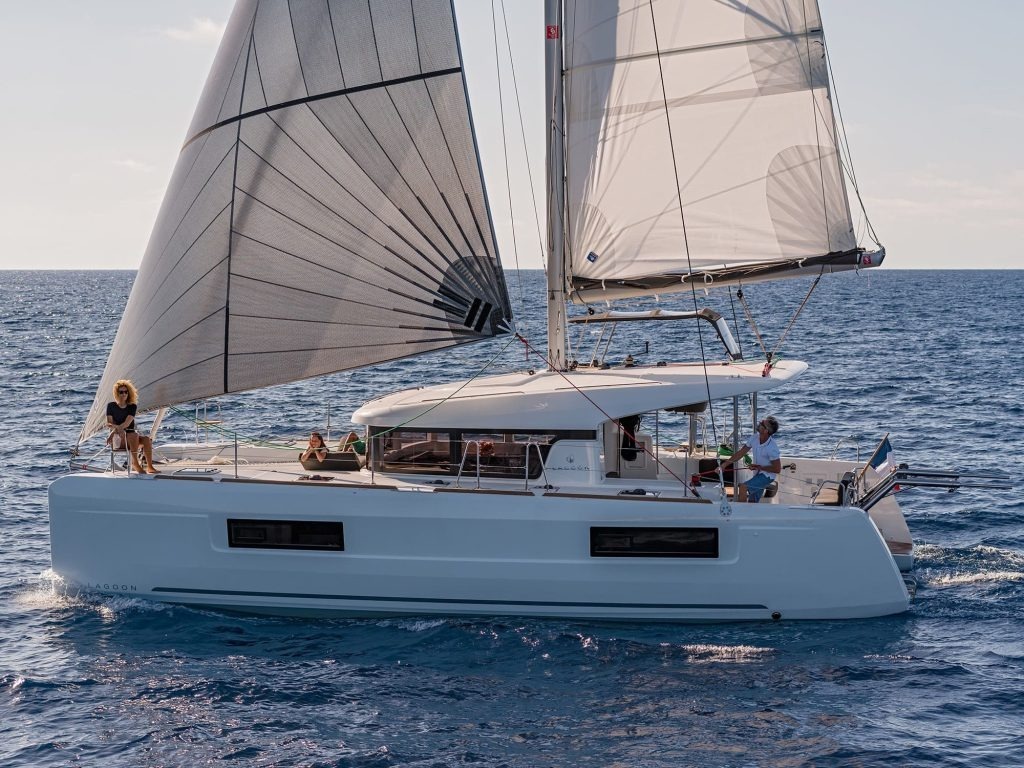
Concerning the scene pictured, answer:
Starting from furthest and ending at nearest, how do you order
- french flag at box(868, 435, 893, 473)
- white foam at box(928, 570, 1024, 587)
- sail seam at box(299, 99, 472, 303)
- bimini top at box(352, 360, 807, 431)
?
white foam at box(928, 570, 1024, 587)
french flag at box(868, 435, 893, 473)
bimini top at box(352, 360, 807, 431)
sail seam at box(299, 99, 472, 303)

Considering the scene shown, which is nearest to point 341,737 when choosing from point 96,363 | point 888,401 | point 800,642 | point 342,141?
point 800,642

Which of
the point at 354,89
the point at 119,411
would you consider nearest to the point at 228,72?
the point at 354,89

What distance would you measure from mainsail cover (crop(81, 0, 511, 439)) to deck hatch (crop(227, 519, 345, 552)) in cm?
134

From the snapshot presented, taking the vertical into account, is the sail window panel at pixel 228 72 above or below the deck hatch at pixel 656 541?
above

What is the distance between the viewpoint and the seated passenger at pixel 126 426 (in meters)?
11.2

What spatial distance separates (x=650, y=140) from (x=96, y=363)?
2678cm

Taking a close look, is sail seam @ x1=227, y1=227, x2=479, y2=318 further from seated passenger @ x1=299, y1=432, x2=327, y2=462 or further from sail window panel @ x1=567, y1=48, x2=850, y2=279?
sail window panel @ x1=567, y1=48, x2=850, y2=279

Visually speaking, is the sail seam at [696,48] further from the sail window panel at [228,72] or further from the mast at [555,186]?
the sail window panel at [228,72]

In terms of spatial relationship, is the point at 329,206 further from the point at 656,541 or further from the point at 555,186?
the point at 656,541

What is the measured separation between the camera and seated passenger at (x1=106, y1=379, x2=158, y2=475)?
1121cm

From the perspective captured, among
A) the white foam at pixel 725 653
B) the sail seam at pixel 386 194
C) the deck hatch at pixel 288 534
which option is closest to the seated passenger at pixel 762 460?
the white foam at pixel 725 653

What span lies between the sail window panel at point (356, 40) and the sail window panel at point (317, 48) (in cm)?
7

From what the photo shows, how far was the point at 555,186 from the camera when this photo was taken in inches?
474

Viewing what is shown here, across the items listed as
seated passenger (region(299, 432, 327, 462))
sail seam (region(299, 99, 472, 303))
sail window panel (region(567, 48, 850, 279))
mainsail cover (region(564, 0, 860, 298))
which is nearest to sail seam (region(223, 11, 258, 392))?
sail seam (region(299, 99, 472, 303))
